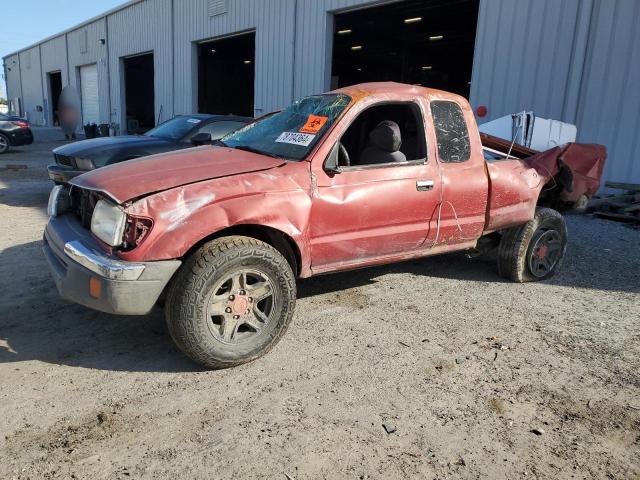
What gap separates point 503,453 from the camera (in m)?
2.52

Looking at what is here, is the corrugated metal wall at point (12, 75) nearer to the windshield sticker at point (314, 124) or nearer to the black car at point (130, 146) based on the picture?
the black car at point (130, 146)

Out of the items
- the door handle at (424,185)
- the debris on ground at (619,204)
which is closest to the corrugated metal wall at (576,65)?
the debris on ground at (619,204)

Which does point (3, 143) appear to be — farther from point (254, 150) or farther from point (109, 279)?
point (109, 279)

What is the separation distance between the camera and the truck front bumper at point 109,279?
286 cm

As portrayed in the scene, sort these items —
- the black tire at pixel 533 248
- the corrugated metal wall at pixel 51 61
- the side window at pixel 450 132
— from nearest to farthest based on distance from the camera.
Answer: the side window at pixel 450 132
the black tire at pixel 533 248
the corrugated metal wall at pixel 51 61

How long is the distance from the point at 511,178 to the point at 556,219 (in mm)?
929

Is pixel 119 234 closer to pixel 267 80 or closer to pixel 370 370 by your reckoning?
pixel 370 370

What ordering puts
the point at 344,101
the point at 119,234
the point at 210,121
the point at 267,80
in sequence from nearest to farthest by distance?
the point at 119,234 < the point at 344,101 < the point at 210,121 < the point at 267,80

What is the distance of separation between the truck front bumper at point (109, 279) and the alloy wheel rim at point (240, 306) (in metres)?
0.35

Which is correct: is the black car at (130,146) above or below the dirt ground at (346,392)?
above

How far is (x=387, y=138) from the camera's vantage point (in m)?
3.75

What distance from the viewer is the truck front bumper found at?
9.37ft

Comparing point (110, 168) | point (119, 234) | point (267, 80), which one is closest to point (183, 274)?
point (119, 234)

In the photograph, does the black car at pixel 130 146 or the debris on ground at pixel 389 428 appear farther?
the black car at pixel 130 146
